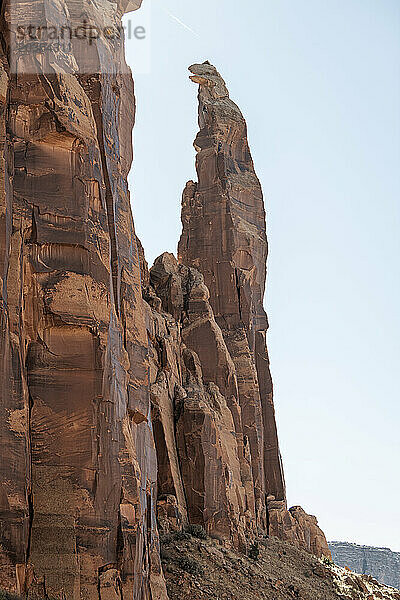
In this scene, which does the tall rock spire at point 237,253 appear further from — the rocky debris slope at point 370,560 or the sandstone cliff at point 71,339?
the rocky debris slope at point 370,560

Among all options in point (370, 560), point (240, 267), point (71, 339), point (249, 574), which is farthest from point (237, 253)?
point (370, 560)

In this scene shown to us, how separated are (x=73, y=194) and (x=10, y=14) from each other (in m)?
5.40

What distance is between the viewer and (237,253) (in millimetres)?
59875

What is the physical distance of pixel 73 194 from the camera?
22.9 meters

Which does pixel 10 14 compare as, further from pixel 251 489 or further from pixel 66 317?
pixel 251 489

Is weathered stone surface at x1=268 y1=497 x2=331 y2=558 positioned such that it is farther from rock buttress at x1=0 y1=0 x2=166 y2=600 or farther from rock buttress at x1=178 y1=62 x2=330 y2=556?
rock buttress at x1=0 y1=0 x2=166 y2=600

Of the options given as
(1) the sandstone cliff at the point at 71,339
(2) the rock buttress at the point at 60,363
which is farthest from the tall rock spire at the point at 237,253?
(2) the rock buttress at the point at 60,363

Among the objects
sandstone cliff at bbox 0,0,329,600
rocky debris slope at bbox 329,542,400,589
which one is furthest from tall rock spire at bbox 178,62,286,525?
rocky debris slope at bbox 329,542,400,589

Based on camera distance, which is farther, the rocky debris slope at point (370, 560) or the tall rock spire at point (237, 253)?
the rocky debris slope at point (370, 560)

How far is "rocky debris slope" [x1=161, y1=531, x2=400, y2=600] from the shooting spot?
31.4 m

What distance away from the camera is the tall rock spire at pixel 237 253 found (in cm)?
5609

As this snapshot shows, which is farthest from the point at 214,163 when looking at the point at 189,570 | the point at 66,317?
the point at 66,317

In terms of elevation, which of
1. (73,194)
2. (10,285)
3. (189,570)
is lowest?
(189,570)

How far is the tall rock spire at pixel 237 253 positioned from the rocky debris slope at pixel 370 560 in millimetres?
83198
